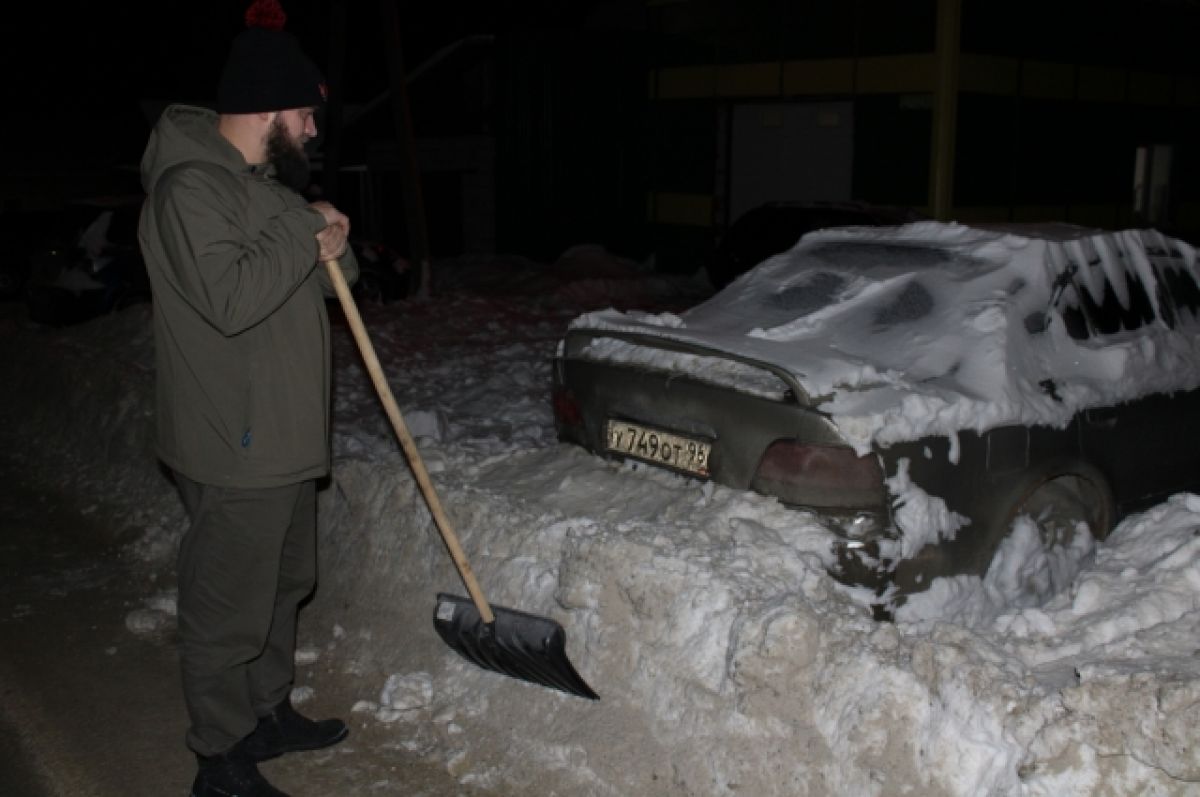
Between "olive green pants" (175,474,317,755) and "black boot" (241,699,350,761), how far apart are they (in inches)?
10.8

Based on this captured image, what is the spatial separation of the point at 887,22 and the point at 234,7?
2093cm

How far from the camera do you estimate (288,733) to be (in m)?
3.98

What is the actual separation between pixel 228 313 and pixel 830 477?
2.13 metres

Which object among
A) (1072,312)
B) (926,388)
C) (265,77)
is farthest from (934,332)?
(265,77)

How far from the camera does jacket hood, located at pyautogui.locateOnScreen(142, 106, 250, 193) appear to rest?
3432mm

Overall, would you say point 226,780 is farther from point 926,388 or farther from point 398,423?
point 926,388

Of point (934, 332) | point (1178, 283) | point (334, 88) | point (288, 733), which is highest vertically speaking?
point (334, 88)

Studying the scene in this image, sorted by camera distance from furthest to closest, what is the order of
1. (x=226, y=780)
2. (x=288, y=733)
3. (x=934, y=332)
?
(x=934, y=332) < (x=288, y=733) < (x=226, y=780)

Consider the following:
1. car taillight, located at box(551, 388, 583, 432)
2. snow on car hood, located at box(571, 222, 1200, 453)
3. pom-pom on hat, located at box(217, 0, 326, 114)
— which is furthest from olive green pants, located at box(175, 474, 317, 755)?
snow on car hood, located at box(571, 222, 1200, 453)

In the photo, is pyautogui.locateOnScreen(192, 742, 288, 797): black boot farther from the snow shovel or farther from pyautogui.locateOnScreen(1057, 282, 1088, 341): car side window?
pyautogui.locateOnScreen(1057, 282, 1088, 341): car side window

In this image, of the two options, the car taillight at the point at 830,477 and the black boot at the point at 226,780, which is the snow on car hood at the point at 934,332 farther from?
the black boot at the point at 226,780

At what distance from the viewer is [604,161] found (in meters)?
19.9

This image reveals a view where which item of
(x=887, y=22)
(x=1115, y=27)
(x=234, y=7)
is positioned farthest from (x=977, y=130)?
(x=234, y=7)

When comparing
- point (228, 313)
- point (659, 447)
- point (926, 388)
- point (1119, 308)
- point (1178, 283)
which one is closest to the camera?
point (228, 313)
